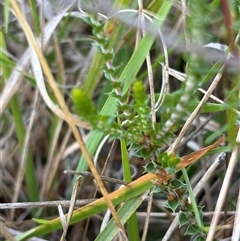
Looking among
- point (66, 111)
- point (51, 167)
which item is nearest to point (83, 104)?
point (66, 111)

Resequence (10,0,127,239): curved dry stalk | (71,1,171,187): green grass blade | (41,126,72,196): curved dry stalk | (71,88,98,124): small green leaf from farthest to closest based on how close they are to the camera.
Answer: (41,126,72,196): curved dry stalk
(71,1,171,187): green grass blade
(10,0,127,239): curved dry stalk
(71,88,98,124): small green leaf

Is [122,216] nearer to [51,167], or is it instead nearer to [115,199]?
[115,199]

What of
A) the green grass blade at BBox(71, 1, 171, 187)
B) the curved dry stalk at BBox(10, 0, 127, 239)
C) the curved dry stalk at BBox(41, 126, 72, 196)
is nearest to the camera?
the curved dry stalk at BBox(10, 0, 127, 239)

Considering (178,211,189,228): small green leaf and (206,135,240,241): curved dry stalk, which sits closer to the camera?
(206,135,240,241): curved dry stalk

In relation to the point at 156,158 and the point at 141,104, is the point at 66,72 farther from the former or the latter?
the point at 141,104

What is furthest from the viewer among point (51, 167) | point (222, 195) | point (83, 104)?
point (51, 167)

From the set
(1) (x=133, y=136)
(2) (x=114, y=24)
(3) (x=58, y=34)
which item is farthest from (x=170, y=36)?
(1) (x=133, y=136)

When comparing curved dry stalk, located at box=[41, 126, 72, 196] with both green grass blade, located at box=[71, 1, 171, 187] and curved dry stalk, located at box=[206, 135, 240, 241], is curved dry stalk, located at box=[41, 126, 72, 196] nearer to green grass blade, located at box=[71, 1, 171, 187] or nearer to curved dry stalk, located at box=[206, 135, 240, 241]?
green grass blade, located at box=[71, 1, 171, 187]

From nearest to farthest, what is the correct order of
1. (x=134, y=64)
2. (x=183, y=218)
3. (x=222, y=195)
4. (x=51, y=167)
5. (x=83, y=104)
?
(x=83, y=104), (x=222, y=195), (x=183, y=218), (x=134, y=64), (x=51, y=167)

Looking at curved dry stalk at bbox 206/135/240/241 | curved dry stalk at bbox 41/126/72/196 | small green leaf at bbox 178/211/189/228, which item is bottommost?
curved dry stalk at bbox 41/126/72/196

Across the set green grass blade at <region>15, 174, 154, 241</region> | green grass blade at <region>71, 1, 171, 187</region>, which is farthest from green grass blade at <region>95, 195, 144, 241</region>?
green grass blade at <region>71, 1, 171, 187</region>

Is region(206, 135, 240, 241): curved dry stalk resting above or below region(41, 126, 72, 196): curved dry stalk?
above
